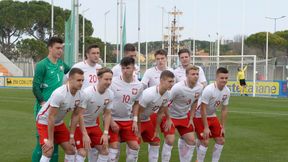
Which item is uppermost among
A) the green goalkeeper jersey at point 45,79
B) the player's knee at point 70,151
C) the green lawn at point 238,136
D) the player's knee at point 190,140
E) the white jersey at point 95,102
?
the green goalkeeper jersey at point 45,79

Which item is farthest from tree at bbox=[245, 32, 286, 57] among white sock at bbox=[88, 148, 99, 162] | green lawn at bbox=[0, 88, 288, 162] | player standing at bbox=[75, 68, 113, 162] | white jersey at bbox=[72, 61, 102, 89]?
player standing at bbox=[75, 68, 113, 162]

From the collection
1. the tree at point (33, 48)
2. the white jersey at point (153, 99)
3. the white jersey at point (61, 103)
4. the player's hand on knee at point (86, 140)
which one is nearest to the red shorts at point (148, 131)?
the white jersey at point (153, 99)

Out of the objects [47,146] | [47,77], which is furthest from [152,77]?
[47,146]

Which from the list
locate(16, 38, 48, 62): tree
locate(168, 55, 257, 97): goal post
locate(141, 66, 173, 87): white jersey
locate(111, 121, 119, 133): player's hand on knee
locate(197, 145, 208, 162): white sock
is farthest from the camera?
locate(16, 38, 48, 62): tree

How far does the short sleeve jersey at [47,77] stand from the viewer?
9.28m

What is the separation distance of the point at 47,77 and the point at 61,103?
1.16m

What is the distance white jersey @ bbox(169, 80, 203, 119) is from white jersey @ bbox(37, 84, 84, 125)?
2.48 m

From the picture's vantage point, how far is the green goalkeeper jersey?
30.3ft

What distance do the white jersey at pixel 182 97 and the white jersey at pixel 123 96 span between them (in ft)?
3.07

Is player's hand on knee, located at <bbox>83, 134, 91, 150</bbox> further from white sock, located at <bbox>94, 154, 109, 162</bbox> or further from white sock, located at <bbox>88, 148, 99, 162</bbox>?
white sock, located at <bbox>88, 148, 99, 162</bbox>

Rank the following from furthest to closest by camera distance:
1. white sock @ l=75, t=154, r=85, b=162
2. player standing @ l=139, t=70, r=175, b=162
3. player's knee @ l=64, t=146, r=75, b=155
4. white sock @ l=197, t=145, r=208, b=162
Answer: white sock @ l=197, t=145, r=208, b=162 < player standing @ l=139, t=70, r=175, b=162 < white sock @ l=75, t=154, r=85, b=162 < player's knee @ l=64, t=146, r=75, b=155

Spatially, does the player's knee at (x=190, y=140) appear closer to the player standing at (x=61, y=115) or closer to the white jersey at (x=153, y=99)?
the white jersey at (x=153, y=99)

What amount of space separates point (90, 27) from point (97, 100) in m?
78.9

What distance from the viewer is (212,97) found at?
420 inches
